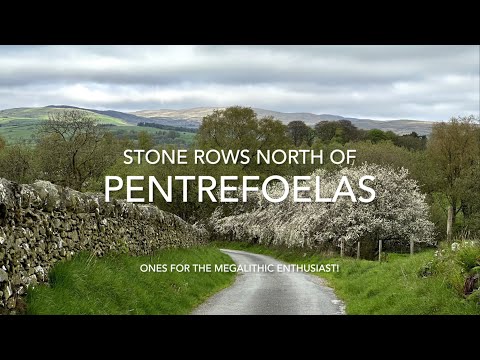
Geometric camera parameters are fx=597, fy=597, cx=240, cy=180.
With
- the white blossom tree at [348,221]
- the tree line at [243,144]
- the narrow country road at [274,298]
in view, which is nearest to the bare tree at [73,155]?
the tree line at [243,144]

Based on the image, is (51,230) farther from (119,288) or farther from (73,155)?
(73,155)

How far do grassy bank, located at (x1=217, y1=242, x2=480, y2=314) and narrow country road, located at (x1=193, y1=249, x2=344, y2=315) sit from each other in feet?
1.36

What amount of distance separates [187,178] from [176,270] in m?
2.83

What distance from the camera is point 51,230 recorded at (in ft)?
28.6

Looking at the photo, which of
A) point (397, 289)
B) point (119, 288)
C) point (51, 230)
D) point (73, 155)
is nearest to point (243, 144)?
point (397, 289)

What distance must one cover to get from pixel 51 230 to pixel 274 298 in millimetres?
6117

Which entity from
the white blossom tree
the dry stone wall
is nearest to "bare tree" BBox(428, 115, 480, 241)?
the white blossom tree

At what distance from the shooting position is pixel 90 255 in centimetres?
1001

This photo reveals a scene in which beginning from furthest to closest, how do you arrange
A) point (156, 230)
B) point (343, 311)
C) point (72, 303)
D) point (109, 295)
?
point (156, 230), point (343, 311), point (109, 295), point (72, 303)

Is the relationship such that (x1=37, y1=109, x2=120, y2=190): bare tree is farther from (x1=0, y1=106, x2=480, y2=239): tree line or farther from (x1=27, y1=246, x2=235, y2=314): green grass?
(x1=27, y1=246, x2=235, y2=314): green grass

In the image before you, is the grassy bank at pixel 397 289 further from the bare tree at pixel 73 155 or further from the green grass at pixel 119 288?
the bare tree at pixel 73 155
